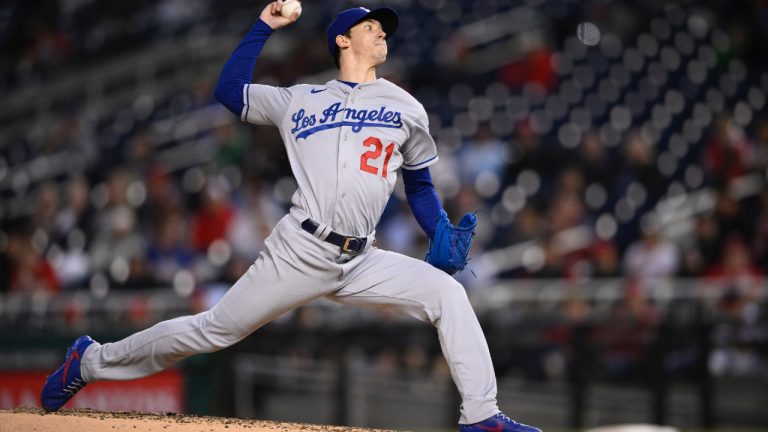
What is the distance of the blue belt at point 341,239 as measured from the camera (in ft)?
15.7

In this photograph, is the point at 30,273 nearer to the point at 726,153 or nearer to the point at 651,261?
the point at 651,261

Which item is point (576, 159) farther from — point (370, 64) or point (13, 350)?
point (370, 64)

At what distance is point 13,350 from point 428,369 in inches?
129

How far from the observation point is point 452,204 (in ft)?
36.6

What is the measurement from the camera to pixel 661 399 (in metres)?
9.27

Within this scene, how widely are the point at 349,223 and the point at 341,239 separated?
74mm

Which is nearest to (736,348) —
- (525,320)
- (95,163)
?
(525,320)

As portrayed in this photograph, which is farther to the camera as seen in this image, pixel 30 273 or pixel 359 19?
pixel 30 273

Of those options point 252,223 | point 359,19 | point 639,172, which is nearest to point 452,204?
point 252,223

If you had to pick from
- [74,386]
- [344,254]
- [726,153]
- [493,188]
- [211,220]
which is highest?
[726,153]

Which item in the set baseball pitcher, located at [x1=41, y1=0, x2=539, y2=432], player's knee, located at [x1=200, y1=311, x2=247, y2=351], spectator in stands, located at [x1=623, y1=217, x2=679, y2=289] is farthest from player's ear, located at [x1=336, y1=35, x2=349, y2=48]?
spectator in stands, located at [x1=623, y1=217, x2=679, y2=289]

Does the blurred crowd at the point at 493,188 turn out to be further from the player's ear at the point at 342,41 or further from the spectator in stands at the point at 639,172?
the player's ear at the point at 342,41

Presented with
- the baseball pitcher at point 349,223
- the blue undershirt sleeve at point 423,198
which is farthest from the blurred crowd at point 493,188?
the baseball pitcher at point 349,223

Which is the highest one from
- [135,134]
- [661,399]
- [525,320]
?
[135,134]
